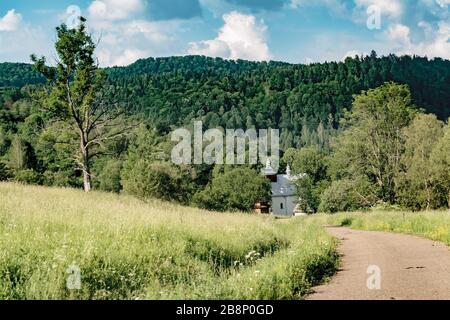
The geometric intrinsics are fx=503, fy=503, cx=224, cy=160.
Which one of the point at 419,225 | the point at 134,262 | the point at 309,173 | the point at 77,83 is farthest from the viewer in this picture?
the point at 309,173

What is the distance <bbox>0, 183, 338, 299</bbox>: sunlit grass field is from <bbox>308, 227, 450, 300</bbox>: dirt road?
0.57m

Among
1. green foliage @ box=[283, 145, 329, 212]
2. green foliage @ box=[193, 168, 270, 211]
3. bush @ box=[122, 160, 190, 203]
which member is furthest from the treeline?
green foliage @ box=[283, 145, 329, 212]

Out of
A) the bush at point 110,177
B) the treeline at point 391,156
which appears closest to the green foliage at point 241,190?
the treeline at point 391,156

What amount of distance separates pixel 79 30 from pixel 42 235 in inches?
991

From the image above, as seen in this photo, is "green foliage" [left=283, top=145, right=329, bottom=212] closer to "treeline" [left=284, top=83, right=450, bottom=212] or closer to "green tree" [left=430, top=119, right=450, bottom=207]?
"treeline" [left=284, top=83, right=450, bottom=212]

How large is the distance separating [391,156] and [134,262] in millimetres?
47508

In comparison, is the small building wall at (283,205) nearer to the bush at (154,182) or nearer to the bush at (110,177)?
the bush at (110,177)

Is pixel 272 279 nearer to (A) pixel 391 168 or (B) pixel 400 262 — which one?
(B) pixel 400 262

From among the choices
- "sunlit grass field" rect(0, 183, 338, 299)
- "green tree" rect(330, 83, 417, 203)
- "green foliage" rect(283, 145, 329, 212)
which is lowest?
"green foliage" rect(283, 145, 329, 212)

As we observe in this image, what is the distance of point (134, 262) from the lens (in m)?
10.3

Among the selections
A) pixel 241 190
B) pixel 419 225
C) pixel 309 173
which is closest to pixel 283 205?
pixel 309 173

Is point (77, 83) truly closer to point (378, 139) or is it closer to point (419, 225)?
point (419, 225)

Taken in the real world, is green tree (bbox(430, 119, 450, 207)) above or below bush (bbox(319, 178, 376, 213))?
above

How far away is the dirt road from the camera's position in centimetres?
896
